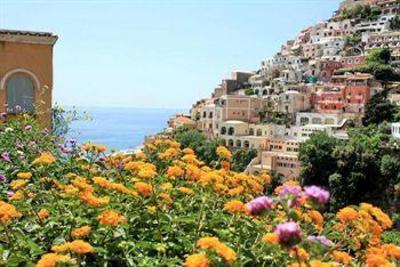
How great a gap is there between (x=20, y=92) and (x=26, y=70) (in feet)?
1.06

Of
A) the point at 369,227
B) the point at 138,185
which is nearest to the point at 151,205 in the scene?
the point at 138,185

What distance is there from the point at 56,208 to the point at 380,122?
4018cm

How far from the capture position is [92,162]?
14.5 ft

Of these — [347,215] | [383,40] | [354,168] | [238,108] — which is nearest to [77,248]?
[347,215]

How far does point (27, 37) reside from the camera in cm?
857

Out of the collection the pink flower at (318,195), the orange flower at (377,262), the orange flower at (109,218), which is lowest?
the orange flower at (377,262)

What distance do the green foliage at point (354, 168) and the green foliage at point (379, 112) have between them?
480cm

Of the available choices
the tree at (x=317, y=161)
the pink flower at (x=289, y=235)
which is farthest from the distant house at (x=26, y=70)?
the tree at (x=317, y=161)

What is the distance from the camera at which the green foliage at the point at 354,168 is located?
34531 mm

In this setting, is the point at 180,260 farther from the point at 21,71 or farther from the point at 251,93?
the point at 251,93

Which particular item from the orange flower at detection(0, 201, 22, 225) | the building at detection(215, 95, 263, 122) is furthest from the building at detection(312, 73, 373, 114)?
the orange flower at detection(0, 201, 22, 225)

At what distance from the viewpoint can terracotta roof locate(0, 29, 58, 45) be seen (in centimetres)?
845

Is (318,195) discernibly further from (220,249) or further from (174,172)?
(174,172)

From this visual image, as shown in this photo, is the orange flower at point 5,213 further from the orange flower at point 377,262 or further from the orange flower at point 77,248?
the orange flower at point 377,262
